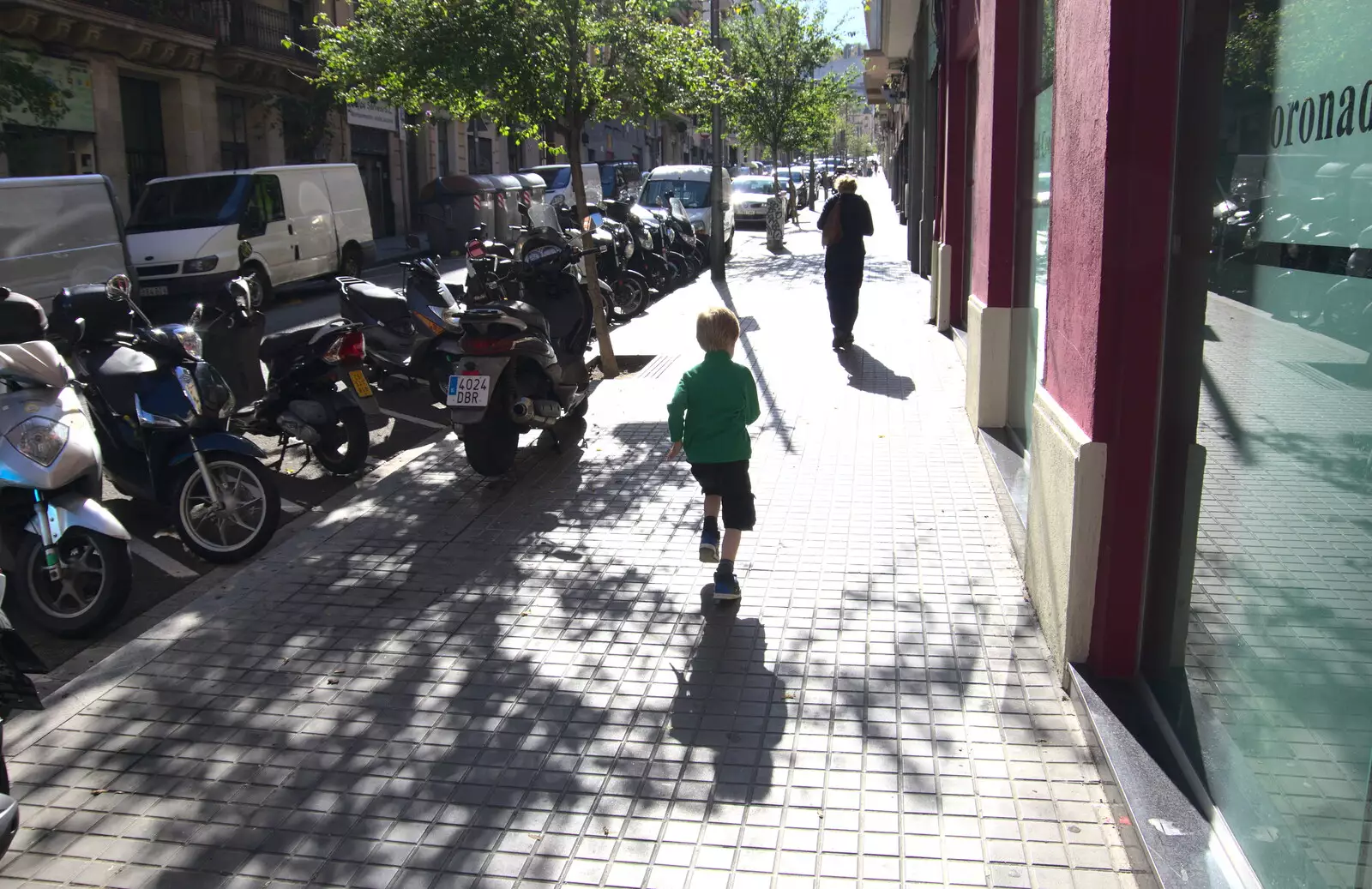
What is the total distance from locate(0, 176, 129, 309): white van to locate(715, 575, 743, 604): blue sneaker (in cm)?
961

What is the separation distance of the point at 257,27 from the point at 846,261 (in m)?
21.0

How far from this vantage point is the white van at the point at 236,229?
16016 millimetres

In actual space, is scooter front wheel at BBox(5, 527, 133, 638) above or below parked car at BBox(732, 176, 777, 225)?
below

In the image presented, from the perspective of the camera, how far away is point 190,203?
16922mm

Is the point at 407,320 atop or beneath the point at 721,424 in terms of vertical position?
atop

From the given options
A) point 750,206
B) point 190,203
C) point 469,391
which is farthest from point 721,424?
point 750,206

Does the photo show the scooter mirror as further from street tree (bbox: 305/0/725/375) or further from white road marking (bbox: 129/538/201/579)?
street tree (bbox: 305/0/725/375)

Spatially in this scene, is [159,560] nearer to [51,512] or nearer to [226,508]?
[226,508]

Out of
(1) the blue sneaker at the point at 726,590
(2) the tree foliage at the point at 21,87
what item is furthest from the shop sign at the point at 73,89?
(1) the blue sneaker at the point at 726,590

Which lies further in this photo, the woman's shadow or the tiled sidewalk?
the woman's shadow

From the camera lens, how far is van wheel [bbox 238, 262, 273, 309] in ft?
54.5

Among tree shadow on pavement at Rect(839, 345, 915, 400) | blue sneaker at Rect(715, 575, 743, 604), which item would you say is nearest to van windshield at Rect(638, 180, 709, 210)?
tree shadow on pavement at Rect(839, 345, 915, 400)

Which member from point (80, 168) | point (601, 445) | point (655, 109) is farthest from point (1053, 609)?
point (80, 168)

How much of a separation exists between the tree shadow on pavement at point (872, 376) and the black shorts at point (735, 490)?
4.34m
